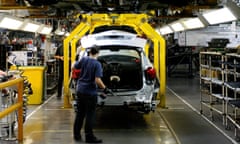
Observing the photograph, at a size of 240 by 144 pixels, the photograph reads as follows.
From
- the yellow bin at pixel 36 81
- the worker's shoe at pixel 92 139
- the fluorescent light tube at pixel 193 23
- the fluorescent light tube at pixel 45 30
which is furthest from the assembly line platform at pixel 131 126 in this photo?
the fluorescent light tube at pixel 45 30

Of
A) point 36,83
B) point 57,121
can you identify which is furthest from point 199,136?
point 36,83

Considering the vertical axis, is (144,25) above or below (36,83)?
above

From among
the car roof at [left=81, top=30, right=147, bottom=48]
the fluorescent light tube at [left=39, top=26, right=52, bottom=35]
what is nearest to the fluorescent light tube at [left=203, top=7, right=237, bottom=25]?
the car roof at [left=81, top=30, right=147, bottom=48]

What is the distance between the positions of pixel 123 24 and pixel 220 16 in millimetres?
2865

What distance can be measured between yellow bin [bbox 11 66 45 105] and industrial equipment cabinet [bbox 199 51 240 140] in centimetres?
454

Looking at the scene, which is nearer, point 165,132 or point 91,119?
point 91,119

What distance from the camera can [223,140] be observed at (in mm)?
8289

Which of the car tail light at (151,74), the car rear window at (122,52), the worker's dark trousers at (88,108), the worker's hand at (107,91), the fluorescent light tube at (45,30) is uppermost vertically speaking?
the fluorescent light tube at (45,30)

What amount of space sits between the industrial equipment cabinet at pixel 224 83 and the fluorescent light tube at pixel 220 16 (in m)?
1.33

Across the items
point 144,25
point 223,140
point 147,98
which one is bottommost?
point 223,140

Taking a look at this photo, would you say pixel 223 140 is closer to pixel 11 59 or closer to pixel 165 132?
pixel 165 132

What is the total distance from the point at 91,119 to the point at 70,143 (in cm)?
54

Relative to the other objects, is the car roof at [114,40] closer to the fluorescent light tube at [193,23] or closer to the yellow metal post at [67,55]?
the yellow metal post at [67,55]

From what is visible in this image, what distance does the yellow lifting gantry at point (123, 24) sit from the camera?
12048 millimetres
